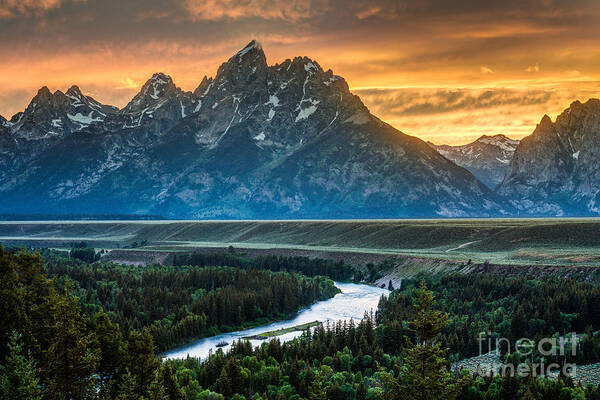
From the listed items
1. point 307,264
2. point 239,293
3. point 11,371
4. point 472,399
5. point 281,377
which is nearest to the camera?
point 11,371

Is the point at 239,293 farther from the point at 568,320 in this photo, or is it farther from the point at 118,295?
the point at 568,320

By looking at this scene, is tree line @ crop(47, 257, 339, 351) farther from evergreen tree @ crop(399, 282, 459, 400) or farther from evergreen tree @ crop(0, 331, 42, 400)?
evergreen tree @ crop(399, 282, 459, 400)

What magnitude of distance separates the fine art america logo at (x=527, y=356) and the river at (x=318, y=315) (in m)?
28.7

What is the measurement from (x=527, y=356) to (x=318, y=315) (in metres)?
46.7

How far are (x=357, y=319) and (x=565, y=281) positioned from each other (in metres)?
30.8

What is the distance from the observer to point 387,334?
249ft

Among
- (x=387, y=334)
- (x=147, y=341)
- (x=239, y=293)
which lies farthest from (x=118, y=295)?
(x=147, y=341)

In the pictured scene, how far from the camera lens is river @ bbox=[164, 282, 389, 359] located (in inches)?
3359

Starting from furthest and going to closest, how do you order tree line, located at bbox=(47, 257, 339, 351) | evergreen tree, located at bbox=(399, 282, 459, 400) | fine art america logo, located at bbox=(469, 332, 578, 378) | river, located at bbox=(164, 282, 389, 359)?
tree line, located at bbox=(47, 257, 339, 351), river, located at bbox=(164, 282, 389, 359), fine art america logo, located at bbox=(469, 332, 578, 378), evergreen tree, located at bbox=(399, 282, 459, 400)

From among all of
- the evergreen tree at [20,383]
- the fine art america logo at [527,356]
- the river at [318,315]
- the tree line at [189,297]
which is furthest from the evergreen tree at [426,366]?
the tree line at [189,297]

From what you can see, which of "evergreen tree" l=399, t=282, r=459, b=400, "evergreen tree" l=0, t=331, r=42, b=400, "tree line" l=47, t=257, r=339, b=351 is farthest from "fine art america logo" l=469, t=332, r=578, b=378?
"tree line" l=47, t=257, r=339, b=351

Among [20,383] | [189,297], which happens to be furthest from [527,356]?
[189,297]

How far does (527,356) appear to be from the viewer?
6372cm

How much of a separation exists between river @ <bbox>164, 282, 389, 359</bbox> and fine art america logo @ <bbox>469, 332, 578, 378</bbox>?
94.1 ft
